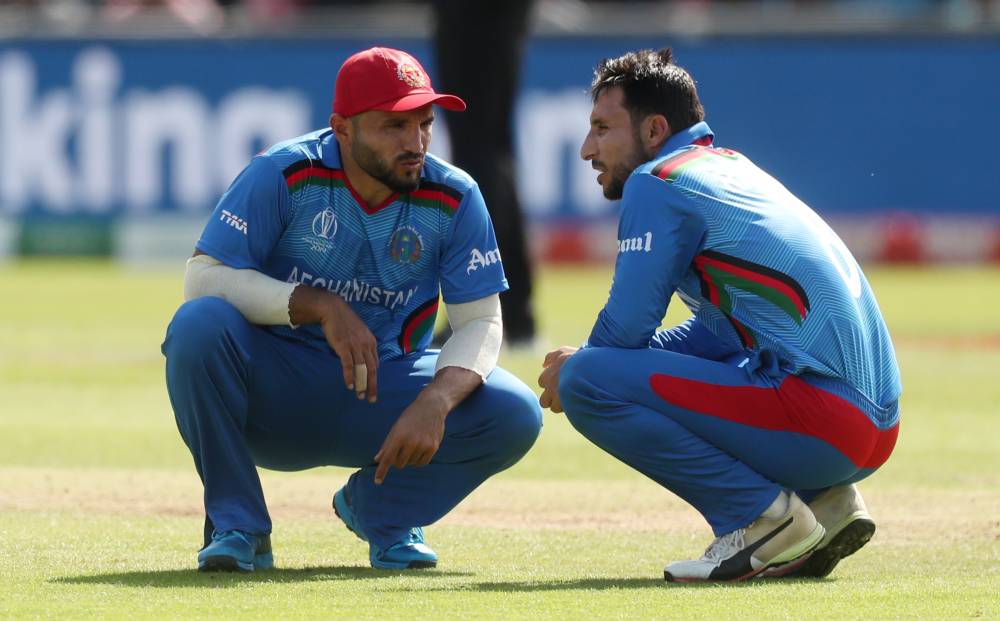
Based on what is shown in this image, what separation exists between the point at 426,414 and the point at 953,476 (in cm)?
366

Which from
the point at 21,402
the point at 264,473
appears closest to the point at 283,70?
the point at 21,402

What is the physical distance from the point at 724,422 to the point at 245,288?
1575 millimetres

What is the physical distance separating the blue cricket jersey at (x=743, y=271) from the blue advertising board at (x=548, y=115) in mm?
17677

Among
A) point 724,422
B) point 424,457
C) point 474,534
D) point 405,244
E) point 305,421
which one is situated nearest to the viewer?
point 724,422

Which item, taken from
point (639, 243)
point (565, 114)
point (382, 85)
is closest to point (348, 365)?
point (382, 85)

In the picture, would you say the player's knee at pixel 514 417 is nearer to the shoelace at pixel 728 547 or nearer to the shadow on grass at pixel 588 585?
the shadow on grass at pixel 588 585

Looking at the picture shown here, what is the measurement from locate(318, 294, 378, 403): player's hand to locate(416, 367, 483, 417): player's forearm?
0.18 m

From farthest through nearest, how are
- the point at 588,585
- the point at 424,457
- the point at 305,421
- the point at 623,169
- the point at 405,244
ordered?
the point at 305,421 → the point at 405,244 → the point at 623,169 → the point at 424,457 → the point at 588,585

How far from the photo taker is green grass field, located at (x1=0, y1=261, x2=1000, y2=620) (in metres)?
5.13

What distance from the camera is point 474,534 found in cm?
680

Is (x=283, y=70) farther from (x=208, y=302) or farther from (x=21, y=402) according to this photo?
(x=208, y=302)

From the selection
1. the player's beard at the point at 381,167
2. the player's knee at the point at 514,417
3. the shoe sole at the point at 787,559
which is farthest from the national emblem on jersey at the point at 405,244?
the shoe sole at the point at 787,559

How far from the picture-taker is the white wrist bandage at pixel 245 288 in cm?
591

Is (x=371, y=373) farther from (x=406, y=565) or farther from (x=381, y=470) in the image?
(x=406, y=565)
